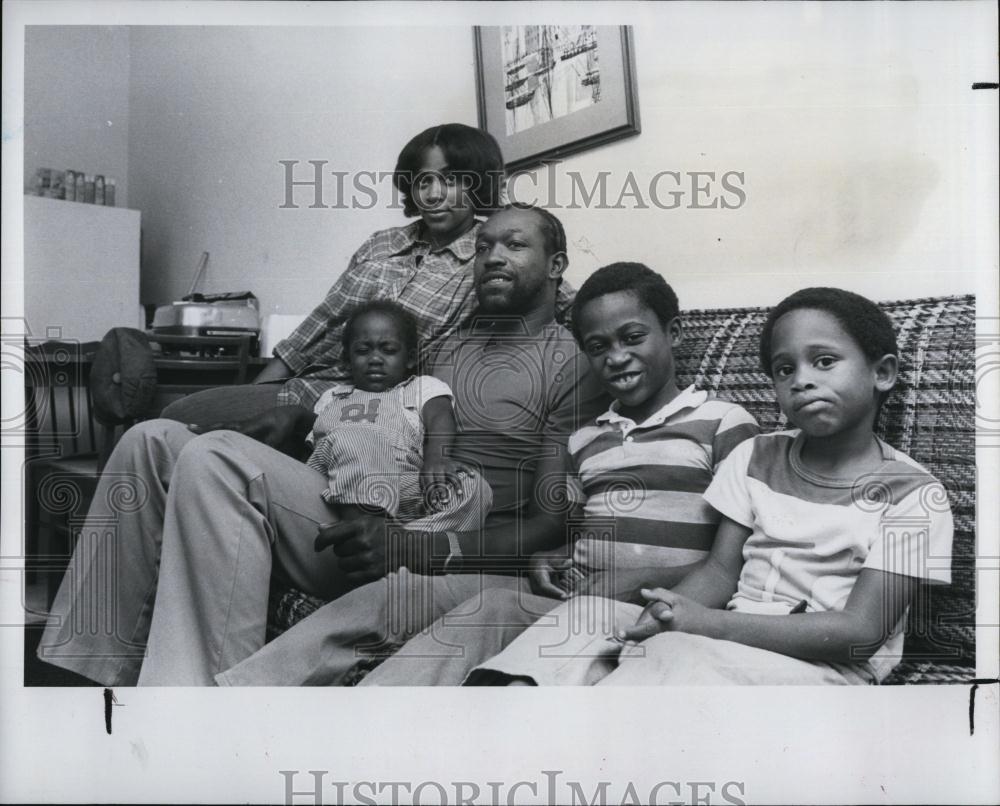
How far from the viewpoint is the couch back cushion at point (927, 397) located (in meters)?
2.06

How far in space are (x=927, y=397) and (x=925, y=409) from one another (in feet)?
0.09

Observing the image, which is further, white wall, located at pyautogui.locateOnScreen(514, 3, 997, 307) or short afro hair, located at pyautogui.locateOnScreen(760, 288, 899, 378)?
white wall, located at pyautogui.locateOnScreen(514, 3, 997, 307)

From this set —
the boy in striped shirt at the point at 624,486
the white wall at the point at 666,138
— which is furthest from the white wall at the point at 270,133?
the boy in striped shirt at the point at 624,486

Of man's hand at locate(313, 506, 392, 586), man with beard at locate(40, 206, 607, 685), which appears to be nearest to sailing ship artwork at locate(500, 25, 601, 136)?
man with beard at locate(40, 206, 607, 685)

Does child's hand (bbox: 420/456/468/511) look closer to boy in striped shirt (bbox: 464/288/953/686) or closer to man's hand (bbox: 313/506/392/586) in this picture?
man's hand (bbox: 313/506/392/586)

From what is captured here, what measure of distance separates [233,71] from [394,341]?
703 mm

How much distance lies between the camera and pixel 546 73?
220 cm

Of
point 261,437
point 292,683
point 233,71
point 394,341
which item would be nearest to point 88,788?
point 292,683

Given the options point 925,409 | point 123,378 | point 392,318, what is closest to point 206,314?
point 123,378

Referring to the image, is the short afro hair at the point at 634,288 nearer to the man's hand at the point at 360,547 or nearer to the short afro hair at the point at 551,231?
the short afro hair at the point at 551,231

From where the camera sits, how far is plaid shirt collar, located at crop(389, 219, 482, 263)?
2211mm

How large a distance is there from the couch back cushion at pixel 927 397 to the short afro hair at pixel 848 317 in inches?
0.9

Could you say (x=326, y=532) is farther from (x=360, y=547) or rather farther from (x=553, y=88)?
(x=553, y=88)

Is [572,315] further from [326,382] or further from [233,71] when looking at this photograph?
[233,71]
